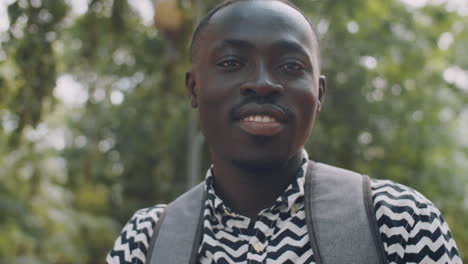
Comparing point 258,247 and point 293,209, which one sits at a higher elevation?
point 293,209

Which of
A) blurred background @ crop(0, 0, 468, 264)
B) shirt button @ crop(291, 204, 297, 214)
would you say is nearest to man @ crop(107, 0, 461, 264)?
shirt button @ crop(291, 204, 297, 214)

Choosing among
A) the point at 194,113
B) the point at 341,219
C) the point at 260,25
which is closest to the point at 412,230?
the point at 341,219

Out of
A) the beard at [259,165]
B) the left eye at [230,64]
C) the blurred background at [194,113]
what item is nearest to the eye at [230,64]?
the left eye at [230,64]

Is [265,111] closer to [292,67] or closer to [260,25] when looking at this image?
[292,67]

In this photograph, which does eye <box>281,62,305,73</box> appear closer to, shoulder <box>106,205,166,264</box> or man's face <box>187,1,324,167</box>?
man's face <box>187,1,324,167</box>

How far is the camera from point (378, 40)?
34.1 ft

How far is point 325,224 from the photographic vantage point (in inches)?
69.8

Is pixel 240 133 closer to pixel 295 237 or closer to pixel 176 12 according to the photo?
pixel 295 237

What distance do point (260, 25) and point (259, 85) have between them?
24 centimetres

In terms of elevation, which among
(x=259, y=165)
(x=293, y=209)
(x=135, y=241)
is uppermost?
(x=259, y=165)

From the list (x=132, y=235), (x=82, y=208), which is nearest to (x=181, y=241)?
(x=132, y=235)

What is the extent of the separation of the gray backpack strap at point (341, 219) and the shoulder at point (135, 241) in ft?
2.04

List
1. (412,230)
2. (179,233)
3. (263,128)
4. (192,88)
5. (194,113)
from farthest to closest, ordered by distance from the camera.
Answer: (194,113)
(192,88)
(179,233)
(263,128)
(412,230)

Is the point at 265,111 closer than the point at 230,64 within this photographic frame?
Yes
